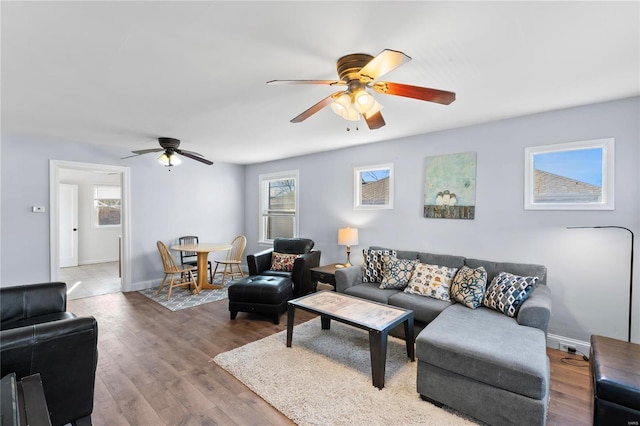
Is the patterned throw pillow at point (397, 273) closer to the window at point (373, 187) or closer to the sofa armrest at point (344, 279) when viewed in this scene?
the sofa armrest at point (344, 279)

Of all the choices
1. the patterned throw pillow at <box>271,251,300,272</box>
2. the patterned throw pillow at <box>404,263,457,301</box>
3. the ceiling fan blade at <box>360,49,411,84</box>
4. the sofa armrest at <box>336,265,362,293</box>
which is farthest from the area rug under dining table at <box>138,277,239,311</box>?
the ceiling fan blade at <box>360,49,411,84</box>

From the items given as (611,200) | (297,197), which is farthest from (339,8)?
(297,197)

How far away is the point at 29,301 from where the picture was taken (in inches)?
100

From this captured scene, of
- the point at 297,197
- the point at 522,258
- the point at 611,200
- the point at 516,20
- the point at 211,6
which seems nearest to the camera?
the point at 211,6

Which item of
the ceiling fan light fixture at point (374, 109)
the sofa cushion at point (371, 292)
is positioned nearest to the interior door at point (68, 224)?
the sofa cushion at point (371, 292)

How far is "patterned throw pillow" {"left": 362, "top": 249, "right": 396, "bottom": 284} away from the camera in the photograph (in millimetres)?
3814

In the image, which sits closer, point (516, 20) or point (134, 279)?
point (516, 20)

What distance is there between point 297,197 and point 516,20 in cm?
432

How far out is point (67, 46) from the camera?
6.18ft

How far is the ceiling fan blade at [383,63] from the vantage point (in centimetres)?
146

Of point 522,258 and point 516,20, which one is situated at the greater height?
point 516,20

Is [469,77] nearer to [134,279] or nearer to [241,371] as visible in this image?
[241,371]

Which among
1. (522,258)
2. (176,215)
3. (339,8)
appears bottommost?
(522,258)

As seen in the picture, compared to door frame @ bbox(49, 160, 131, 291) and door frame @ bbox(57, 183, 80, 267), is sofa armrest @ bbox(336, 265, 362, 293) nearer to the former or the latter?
door frame @ bbox(49, 160, 131, 291)
